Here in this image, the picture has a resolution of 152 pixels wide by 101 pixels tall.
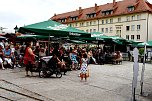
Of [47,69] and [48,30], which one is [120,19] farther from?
[47,69]

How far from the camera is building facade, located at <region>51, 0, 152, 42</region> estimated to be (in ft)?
203

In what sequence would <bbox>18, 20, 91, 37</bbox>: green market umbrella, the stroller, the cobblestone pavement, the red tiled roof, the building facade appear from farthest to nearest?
the red tiled roof, the building facade, <bbox>18, 20, 91, 37</bbox>: green market umbrella, the stroller, the cobblestone pavement

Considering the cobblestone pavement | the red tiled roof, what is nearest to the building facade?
the red tiled roof

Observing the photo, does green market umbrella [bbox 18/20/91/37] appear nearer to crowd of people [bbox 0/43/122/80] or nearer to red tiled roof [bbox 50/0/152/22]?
crowd of people [bbox 0/43/122/80]

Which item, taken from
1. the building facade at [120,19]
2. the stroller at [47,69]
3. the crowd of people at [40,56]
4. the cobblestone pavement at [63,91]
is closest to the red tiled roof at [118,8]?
the building facade at [120,19]

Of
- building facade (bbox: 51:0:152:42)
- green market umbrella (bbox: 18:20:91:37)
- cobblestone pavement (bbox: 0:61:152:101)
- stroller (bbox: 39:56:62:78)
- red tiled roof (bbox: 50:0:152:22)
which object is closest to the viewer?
cobblestone pavement (bbox: 0:61:152:101)

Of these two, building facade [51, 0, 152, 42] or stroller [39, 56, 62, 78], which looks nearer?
stroller [39, 56, 62, 78]

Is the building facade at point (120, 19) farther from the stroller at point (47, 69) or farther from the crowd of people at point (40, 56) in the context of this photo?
the stroller at point (47, 69)

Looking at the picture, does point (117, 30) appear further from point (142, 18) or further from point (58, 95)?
point (58, 95)

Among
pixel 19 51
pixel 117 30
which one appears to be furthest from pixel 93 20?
pixel 19 51

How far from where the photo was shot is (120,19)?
68750 millimetres

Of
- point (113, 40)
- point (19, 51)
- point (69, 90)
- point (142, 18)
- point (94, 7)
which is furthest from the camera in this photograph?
point (94, 7)

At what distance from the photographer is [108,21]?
236 ft

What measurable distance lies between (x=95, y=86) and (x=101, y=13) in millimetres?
65764
